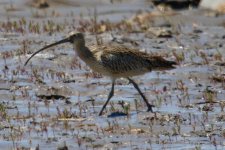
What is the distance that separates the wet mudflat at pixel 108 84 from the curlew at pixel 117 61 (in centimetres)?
46

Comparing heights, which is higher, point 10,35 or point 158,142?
point 10,35

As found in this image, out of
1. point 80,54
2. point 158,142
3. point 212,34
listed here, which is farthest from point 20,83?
point 212,34

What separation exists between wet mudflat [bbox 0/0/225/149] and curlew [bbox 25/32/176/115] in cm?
46

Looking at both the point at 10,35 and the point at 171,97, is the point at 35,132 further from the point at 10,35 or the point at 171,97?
the point at 10,35

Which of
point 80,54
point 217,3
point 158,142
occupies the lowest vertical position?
point 158,142

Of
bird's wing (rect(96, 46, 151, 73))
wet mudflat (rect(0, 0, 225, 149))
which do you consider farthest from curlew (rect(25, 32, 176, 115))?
wet mudflat (rect(0, 0, 225, 149))

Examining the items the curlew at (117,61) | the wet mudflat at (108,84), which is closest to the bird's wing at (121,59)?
the curlew at (117,61)

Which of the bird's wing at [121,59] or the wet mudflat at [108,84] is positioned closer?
the wet mudflat at [108,84]

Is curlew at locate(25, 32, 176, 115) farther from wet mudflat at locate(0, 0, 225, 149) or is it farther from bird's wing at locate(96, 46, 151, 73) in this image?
wet mudflat at locate(0, 0, 225, 149)

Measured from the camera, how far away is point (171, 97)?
12906 millimetres

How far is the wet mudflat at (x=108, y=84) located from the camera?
1006 centimetres

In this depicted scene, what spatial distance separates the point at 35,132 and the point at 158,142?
144 cm

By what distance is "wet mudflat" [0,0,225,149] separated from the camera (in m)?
10.1

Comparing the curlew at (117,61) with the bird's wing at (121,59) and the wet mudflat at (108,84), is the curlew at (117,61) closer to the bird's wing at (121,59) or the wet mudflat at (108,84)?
the bird's wing at (121,59)
